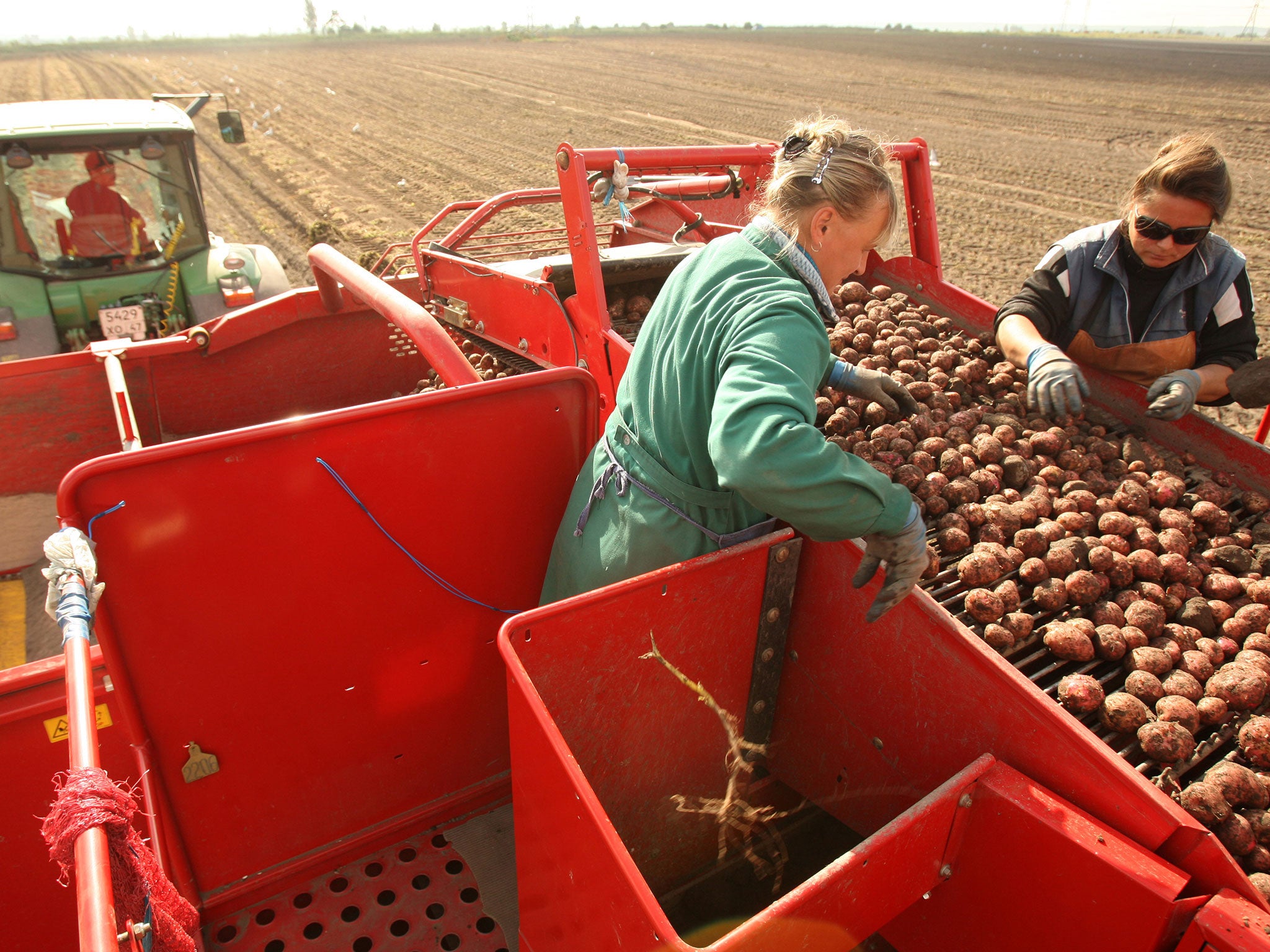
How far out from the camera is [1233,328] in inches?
117

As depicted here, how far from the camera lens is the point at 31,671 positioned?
6.07 feet

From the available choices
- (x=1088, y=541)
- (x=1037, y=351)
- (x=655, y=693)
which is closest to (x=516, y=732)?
(x=655, y=693)

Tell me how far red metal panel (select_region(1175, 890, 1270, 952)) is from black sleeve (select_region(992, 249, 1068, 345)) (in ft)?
6.99

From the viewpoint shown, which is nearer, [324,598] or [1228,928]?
[1228,928]

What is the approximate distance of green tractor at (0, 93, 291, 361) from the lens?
14.8 feet

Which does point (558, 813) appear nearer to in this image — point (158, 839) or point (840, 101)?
point (158, 839)

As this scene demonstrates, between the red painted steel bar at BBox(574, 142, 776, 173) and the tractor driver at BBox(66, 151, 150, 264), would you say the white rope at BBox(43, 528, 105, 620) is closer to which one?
the red painted steel bar at BBox(574, 142, 776, 173)

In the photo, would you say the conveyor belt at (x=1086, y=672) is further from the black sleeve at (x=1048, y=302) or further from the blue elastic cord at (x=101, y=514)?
the blue elastic cord at (x=101, y=514)

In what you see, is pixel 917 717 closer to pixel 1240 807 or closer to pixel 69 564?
pixel 1240 807

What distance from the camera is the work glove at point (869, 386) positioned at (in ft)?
8.75

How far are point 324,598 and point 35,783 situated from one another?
0.79 m

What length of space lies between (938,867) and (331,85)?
85.3ft

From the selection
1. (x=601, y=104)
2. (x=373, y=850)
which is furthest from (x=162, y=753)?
(x=601, y=104)

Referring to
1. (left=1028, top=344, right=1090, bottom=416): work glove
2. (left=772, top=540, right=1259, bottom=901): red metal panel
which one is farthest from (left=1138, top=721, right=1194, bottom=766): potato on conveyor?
(left=1028, top=344, right=1090, bottom=416): work glove
